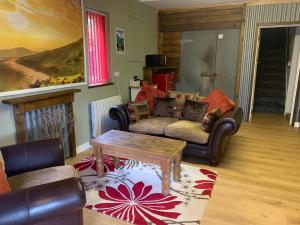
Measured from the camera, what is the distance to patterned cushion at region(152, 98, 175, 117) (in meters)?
3.79

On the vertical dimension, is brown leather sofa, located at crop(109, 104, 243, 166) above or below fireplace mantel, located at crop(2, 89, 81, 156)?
below

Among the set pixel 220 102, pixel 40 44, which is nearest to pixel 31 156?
pixel 40 44

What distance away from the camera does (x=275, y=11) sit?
4.54 metres

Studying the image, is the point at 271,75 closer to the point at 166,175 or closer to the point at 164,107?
the point at 164,107

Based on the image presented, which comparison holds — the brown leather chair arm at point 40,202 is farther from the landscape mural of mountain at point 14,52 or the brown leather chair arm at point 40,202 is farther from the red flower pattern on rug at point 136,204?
the landscape mural of mountain at point 14,52

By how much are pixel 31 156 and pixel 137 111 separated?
6.18ft

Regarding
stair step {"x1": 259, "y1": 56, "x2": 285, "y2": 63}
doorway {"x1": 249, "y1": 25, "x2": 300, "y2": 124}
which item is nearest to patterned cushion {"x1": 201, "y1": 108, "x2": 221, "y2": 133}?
doorway {"x1": 249, "y1": 25, "x2": 300, "y2": 124}

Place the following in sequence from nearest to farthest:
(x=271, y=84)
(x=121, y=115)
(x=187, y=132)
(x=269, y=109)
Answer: (x=187, y=132) → (x=121, y=115) → (x=269, y=109) → (x=271, y=84)

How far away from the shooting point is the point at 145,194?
2.37m

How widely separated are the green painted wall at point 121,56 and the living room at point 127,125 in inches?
0.8

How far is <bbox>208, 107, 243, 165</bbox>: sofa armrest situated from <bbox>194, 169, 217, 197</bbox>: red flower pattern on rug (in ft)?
0.76

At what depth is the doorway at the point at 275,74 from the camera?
18.6 ft

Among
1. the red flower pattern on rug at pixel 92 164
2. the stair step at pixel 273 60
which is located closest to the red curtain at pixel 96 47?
the red flower pattern on rug at pixel 92 164

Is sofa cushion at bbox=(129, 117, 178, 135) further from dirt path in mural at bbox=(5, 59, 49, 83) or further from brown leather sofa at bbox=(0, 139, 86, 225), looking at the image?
brown leather sofa at bbox=(0, 139, 86, 225)
